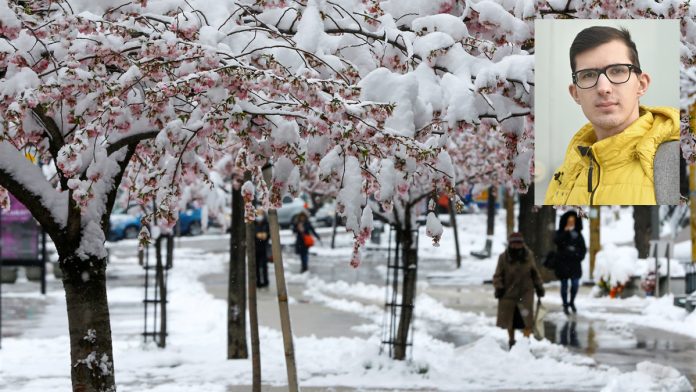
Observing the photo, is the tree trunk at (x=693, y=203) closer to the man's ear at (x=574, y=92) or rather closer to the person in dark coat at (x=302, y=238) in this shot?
the person in dark coat at (x=302, y=238)

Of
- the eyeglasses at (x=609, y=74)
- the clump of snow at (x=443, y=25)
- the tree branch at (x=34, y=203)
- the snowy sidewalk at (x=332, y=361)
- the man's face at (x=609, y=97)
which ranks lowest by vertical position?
the snowy sidewalk at (x=332, y=361)

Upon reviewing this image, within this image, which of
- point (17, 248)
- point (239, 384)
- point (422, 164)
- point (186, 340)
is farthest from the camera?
point (17, 248)

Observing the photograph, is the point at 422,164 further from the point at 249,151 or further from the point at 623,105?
the point at 623,105

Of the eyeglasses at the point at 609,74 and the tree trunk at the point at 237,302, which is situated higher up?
the eyeglasses at the point at 609,74

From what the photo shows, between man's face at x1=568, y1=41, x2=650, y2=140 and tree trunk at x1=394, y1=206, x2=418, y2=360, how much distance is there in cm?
580

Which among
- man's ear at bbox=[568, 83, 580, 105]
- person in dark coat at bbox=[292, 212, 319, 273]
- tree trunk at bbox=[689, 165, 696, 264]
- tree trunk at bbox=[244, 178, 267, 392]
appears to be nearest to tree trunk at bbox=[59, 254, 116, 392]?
tree trunk at bbox=[244, 178, 267, 392]

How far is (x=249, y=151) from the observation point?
22.0ft

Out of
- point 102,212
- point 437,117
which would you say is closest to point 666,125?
point 437,117

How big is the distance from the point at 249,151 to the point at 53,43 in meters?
1.28

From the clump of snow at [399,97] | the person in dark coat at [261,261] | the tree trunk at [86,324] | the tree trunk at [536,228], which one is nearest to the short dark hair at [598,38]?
the clump of snow at [399,97]

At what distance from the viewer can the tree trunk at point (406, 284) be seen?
13.2m

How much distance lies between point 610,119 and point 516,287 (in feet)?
26.8

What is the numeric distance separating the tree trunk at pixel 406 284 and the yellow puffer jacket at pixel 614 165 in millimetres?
5434

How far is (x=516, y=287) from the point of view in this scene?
1573 centimetres
